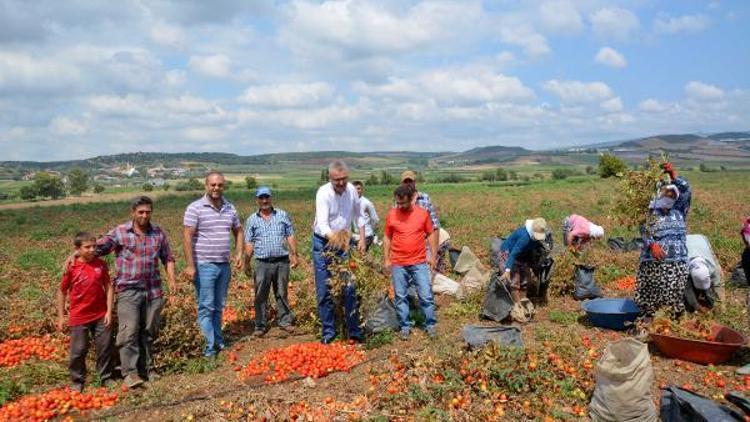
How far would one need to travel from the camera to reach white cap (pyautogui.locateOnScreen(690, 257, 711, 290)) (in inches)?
270

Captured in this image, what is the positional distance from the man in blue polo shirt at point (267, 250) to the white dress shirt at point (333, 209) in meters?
1.00

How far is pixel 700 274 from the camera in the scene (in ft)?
22.5

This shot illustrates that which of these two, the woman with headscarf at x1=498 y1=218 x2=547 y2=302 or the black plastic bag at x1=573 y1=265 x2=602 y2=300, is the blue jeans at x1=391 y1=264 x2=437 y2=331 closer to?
the woman with headscarf at x1=498 y1=218 x2=547 y2=302

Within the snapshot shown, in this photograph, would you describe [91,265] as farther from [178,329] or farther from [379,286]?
[379,286]

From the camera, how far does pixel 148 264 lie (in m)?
6.24

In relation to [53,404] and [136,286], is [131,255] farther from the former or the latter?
[53,404]

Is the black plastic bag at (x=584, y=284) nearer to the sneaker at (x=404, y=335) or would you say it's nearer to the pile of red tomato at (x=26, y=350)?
the sneaker at (x=404, y=335)

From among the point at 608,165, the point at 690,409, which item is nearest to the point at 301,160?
the point at 608,165

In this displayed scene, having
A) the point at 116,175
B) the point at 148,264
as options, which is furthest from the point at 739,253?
the point at 116,175

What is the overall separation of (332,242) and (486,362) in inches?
95.7

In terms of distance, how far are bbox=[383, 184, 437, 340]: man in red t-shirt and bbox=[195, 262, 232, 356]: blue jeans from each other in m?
2.26

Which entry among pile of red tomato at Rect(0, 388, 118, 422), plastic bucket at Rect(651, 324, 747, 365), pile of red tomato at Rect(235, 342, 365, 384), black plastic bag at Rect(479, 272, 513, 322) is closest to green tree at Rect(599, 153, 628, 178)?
black plastic bag at Rect(479, 272, 513, 322)

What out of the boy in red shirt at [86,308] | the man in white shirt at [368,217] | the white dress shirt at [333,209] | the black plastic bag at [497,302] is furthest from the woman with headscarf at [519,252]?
the boy in red shirt at [86,308]

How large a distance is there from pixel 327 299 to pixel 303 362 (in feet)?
3.33
